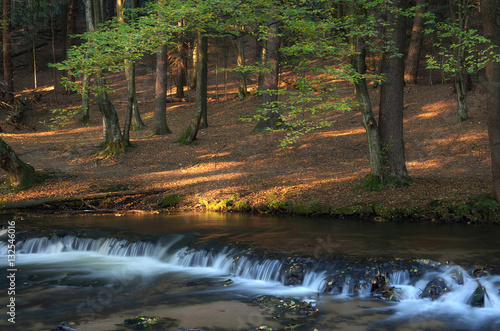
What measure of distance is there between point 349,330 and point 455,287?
259 cm

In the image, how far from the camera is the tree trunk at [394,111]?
13.8 m

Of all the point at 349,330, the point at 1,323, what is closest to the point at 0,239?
the point at 1,323

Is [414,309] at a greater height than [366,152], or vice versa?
[366,152]

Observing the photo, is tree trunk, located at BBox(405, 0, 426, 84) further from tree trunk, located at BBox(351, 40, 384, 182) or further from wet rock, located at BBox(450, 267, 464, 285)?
wet rock, located at BBox(450, 267, 464, 285)

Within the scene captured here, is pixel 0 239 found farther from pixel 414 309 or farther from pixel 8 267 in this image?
pixel 414 309

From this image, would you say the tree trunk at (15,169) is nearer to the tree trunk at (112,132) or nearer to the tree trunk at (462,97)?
the tree trunk at (112,132)

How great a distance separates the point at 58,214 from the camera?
47.5ft

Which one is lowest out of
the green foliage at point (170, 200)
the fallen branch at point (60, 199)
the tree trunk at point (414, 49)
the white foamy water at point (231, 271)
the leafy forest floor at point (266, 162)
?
the white foamy water at point (231, 271)

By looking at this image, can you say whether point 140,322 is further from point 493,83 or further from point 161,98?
point 161,98

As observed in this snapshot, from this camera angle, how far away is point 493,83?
11172 mm

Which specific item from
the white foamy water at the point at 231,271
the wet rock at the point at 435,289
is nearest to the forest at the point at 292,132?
the white foamy water at the point at 231,271

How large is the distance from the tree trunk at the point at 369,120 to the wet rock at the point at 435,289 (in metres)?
5.98

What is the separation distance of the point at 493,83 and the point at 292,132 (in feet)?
17.1

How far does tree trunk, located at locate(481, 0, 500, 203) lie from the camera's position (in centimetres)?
1084
